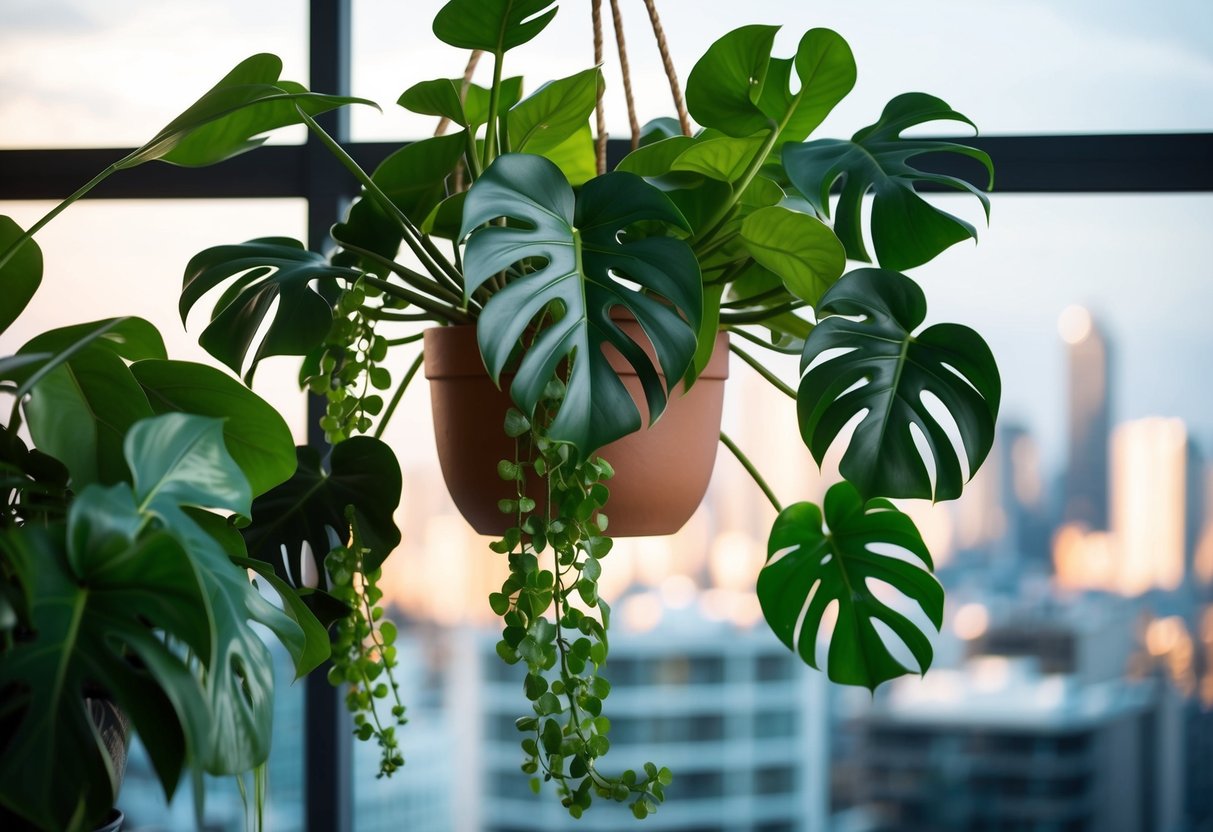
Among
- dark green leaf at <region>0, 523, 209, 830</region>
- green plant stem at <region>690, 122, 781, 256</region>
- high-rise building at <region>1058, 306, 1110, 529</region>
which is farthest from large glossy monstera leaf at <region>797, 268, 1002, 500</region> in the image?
high-rise building at <region>1058, 306, 1110, 529</region>

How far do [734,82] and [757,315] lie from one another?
0.23 m

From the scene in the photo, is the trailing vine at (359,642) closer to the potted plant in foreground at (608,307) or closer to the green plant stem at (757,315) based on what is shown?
the potted plant in foreground at (608,307)

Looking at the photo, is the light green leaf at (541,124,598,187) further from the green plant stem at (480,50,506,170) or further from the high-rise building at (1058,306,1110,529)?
the high-rise building at (1058,306,1110,529)

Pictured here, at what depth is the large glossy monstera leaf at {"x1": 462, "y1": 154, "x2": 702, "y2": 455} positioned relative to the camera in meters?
0.71

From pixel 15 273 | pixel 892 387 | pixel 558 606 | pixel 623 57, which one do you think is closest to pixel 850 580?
pixel 892 387

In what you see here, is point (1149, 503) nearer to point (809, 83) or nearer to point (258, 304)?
point (809, 83)

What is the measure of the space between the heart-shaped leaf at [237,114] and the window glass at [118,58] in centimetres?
92

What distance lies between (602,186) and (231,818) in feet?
5.46

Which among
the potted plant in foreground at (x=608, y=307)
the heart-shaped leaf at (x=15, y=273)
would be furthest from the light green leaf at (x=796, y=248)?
the heart-shaped leaf at (x=15, y=273)

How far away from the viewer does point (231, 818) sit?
6.40 feet

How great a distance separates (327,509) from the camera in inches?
40.3

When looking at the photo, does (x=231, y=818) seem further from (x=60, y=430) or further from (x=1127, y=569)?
(x=1127, y=569)

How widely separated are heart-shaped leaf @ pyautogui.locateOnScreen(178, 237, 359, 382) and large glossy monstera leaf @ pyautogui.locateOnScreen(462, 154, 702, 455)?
10.3 inches

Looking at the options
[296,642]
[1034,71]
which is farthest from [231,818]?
[1034,71]
